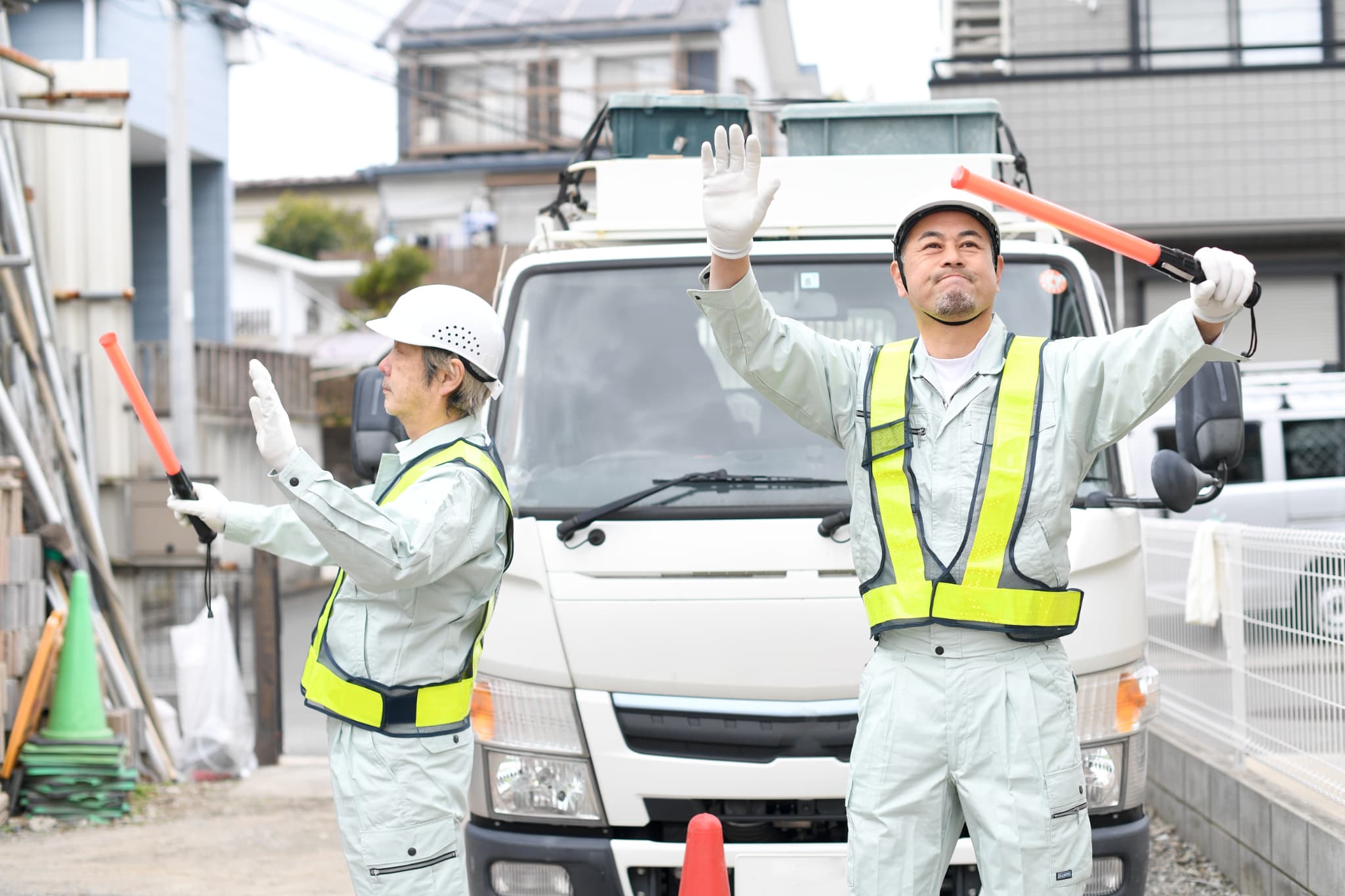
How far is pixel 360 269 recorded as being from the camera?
98.5ft

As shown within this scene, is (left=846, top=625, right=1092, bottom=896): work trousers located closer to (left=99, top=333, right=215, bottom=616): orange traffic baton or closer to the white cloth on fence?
(left=99, top=333, right=215, bottom=616): orange traffic baton

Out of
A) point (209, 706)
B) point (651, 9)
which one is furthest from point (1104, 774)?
point (651, 9)

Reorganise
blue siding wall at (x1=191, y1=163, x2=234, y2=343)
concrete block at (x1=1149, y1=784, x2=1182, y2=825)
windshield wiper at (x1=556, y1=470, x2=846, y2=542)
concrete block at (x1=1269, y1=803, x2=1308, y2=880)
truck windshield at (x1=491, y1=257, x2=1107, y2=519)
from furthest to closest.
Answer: blue siding wall at (x1=191, y1=163, x2=234, y2=343) < concrete block at (x1=1149, y1=784, x2=1182, y2=825) < concrete block at (x1=1269, y1=803, x2=1308, y2=880) < truck windshield at (x1=491, y1=257, x2=1107, y2=519) < windshield wiper at (x1=556, y1=470, x2=846, y2=542)

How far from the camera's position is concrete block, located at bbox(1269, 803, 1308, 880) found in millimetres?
4641

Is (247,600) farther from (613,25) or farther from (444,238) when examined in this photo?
(613,25)

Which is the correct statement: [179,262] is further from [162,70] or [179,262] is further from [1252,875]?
[1252,875]

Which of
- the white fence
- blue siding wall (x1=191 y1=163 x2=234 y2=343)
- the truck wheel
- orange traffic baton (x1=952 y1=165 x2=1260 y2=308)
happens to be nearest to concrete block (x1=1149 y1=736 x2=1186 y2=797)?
the white fence

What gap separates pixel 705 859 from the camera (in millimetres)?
3387

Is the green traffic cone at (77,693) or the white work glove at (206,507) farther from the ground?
the white work glove at (206,507)

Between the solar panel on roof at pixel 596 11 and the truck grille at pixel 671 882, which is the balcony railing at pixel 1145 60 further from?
the solar panel on roof at pixel 596 11

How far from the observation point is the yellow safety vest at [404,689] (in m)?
2.86

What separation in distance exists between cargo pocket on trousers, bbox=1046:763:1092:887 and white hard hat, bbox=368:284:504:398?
1.46m

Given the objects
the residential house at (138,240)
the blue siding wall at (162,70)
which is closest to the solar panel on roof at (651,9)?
the residential house at (138,240)

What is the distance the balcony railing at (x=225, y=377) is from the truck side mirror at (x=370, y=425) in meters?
8.73
